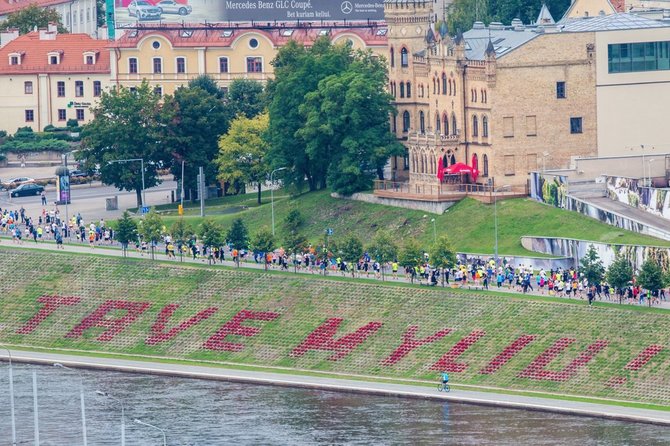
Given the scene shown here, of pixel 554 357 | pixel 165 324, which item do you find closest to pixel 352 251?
pixel 165 324

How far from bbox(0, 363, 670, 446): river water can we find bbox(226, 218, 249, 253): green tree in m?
24.6

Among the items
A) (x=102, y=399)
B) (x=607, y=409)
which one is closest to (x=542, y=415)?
(x=607, y=409)

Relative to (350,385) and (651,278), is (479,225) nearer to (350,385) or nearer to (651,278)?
(651,278)

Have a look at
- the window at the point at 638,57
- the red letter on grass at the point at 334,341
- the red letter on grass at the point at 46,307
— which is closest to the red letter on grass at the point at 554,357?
the red letter on grass at the point at 334,341

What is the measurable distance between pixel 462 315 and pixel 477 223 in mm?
22101

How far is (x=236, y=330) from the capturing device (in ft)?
566

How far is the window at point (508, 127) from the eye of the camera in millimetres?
193375

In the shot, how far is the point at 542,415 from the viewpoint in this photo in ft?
488

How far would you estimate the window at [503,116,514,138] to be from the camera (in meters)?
193

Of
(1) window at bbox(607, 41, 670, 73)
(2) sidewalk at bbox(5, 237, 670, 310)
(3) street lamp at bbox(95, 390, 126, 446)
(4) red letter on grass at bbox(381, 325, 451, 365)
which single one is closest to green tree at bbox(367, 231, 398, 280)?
(2) sidewalk at bbox(5, 237, 670, 310)

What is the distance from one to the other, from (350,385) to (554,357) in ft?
42.9

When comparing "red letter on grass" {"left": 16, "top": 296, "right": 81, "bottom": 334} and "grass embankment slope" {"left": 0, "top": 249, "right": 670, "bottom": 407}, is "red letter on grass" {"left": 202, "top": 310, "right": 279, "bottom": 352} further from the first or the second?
"red letter on grass" {"left": 16, "top": 296, "right": 81, "bottom": 334}

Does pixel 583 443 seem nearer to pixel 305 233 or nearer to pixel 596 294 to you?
pixel 596 294

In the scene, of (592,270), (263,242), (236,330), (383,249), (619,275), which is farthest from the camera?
(263,242)
